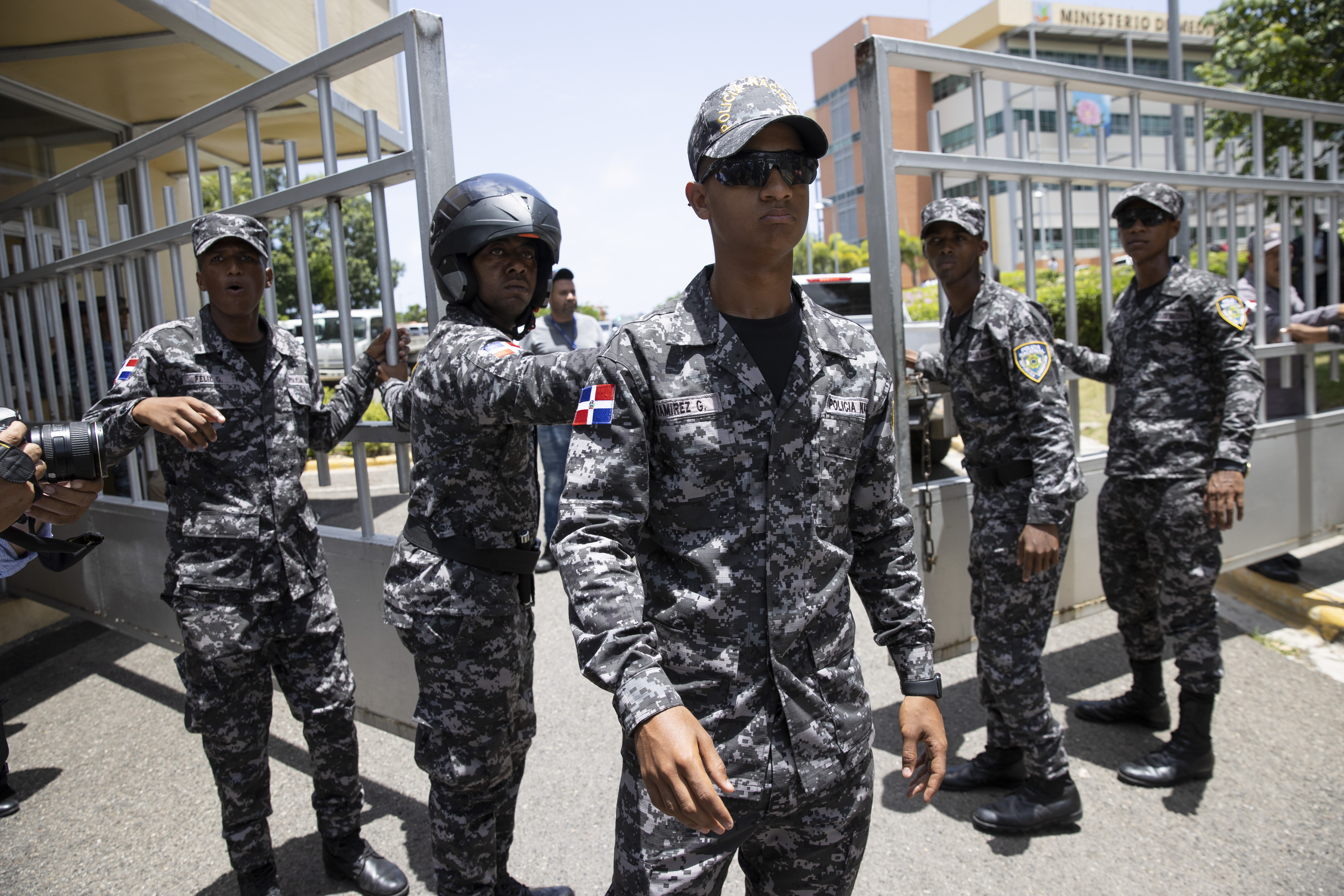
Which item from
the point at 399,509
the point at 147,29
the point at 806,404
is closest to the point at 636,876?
the point at 806,404

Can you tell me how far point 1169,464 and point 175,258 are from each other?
456 centimetres

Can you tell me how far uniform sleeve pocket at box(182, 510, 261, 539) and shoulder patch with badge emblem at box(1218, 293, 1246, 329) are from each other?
3.73 meters

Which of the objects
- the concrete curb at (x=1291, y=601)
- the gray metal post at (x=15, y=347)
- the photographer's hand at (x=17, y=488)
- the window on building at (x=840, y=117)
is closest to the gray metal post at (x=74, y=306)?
the gray metal post at (x=15, y=347)

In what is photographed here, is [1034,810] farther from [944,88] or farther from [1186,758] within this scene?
[944,88]

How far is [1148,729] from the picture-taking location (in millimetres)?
3771

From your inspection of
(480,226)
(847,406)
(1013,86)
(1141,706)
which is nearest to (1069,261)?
(1141,706)

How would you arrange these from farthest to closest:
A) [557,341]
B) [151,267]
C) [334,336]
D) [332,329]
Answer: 1. [332,329]
2. [334,336]
3. [557,341]
4. [151,267]

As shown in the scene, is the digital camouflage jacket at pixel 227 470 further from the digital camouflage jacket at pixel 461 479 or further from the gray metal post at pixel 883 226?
the gray metal post at pixel 883 226

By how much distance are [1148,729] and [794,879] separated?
2.79 metres

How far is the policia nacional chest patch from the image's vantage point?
301 centimetres

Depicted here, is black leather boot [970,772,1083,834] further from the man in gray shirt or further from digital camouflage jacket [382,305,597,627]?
the man in gray shirt

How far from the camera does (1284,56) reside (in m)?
9.51

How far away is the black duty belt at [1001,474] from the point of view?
10.2ft

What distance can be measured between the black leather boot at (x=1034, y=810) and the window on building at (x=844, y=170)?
150ft
